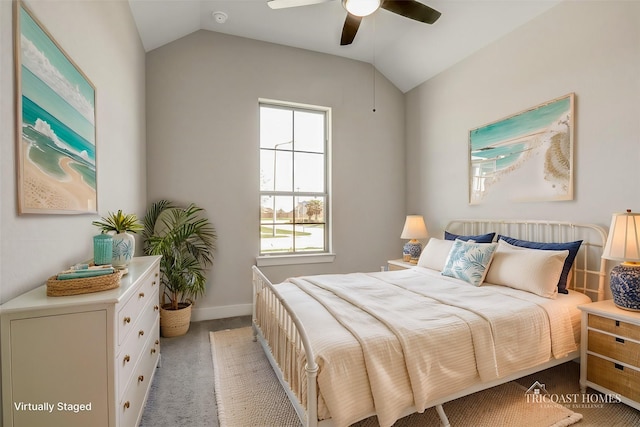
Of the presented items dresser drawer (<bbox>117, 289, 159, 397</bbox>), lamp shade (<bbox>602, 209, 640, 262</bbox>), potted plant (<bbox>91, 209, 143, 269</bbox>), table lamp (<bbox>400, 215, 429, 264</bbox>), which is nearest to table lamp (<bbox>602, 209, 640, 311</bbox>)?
lamp shade (<bbox>602, 209, 640, 262</bbox>)

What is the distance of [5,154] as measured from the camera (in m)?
1.10

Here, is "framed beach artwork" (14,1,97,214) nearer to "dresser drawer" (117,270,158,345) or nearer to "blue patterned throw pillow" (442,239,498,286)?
"dresser drawer" (117,270,158,345)

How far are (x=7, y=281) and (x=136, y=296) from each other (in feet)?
1.75

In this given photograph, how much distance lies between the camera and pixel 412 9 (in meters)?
2.38

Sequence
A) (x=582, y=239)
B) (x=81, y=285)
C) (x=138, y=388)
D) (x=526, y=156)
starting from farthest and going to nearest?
(x=526, y=156), (x=582, y=239), (x=138, y=388), (x=81, y=285)

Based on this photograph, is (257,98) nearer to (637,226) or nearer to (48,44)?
(48,44)

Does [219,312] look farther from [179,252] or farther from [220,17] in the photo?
[220,17]

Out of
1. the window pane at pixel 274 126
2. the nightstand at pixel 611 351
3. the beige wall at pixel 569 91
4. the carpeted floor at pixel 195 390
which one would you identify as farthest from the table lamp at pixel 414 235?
the window pane at pixel 274 126

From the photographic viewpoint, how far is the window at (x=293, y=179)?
386 centimetres

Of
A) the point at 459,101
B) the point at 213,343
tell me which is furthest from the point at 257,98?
the point at 213,343

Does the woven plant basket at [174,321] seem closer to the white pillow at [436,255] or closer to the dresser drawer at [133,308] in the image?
the dresser drawer at [133,308]

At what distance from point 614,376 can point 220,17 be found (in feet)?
14.7

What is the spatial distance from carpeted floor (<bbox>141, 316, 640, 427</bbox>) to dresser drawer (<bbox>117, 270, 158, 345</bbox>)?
0.70m

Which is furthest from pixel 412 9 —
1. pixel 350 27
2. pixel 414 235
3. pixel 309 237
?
pixel 309 237
